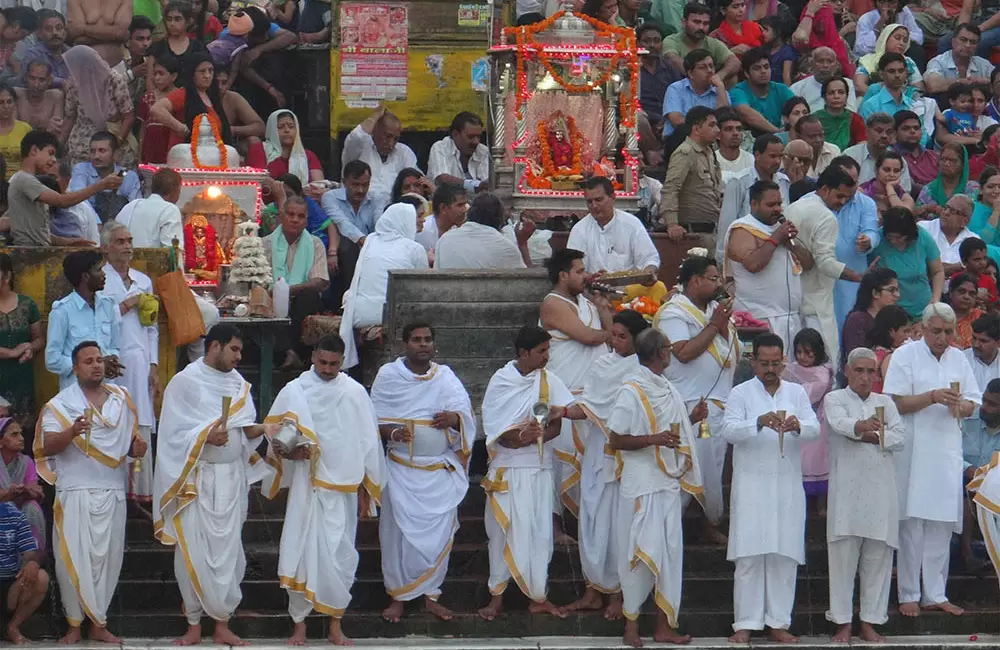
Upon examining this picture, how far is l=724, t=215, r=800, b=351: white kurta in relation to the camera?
629 inches

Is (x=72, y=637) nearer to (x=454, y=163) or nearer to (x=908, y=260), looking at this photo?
(x=908, y=260)

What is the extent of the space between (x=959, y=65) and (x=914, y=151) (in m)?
2.86

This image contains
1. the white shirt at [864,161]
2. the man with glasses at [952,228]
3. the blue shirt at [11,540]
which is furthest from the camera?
the white shirt at [864,161]

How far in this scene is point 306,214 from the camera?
1769 cm

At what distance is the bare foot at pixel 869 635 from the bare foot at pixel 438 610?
260cm

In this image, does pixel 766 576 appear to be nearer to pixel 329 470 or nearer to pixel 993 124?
pixel 329 470

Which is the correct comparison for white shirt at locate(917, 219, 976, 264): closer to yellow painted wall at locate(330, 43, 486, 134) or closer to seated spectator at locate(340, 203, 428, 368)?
seated spectator at locate(340, 203, 428, 368)

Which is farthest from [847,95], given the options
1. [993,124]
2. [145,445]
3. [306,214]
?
[145,445]

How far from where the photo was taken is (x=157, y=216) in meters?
17.0

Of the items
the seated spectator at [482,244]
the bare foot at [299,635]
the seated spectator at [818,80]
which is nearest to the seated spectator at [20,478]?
the bare foot at [299,635]

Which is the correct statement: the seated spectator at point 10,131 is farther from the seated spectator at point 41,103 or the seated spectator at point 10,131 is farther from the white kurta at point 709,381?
the white kurta at point 709,381

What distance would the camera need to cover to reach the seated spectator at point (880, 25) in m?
22.5

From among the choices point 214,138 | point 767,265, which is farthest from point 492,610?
point 214,138

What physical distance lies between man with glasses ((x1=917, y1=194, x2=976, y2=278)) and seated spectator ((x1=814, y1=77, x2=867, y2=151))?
1978 millimetres
